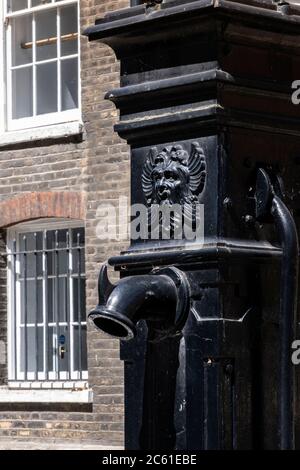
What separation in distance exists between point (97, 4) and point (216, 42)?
8970 mm

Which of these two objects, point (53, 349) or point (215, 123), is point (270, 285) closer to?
point (215, 123)

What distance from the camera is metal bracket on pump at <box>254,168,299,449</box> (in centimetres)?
284

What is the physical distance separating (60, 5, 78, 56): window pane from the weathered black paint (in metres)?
9.42

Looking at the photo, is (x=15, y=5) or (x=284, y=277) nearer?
(x=284, y=277)

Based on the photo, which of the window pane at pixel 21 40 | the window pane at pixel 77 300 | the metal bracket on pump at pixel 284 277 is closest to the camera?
the metal bracket on pump at pixel 284 277

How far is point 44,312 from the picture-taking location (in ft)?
40.5

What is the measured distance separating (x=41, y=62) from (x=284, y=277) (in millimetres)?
10063

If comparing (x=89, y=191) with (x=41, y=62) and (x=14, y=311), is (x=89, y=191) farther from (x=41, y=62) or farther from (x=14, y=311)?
(x=41, y=62)

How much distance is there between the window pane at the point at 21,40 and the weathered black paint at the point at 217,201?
32.4 feet

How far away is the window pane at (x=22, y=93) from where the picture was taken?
12703 millimetres

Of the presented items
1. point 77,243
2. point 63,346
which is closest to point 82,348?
point 63,346

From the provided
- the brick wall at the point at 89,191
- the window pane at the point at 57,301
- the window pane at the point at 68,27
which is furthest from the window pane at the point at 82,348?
the window pane at the point at 68,27

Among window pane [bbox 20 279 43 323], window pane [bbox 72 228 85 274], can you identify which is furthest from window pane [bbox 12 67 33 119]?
window pane [bbox 20 279 43 323]

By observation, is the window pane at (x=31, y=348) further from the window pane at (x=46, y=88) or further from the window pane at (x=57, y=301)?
the window pane at (x=46, y=88)
